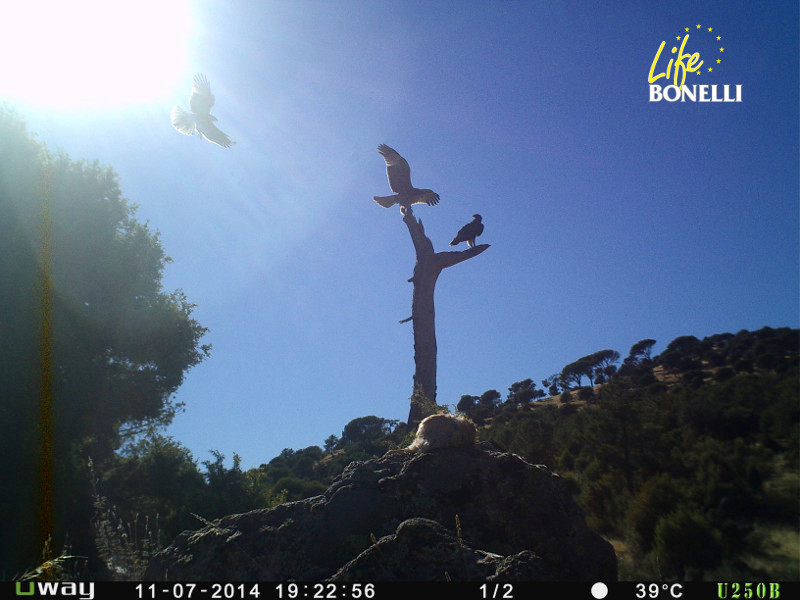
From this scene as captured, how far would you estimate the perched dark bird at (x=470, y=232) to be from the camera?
9.57 m

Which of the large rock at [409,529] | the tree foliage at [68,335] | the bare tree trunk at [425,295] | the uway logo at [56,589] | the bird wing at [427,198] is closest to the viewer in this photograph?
the uway logo at [56,589]

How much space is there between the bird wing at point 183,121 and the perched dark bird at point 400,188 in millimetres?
3688

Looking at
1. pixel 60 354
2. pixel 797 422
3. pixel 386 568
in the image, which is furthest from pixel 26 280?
pixel 797 422

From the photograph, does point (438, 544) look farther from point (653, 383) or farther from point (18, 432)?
point (653, 383)

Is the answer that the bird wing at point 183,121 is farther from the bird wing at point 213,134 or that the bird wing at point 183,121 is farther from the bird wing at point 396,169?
the bird wing at point 396,169

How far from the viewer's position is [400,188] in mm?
9719

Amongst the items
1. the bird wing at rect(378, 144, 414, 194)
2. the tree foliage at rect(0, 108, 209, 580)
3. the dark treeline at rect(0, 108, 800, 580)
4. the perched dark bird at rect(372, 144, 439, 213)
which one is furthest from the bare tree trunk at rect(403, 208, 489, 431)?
the tree foliage at rect(0, 108, 209, 580)

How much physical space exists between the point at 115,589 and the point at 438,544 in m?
1.83

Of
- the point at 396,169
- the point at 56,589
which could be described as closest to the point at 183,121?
A: the point at 396,169

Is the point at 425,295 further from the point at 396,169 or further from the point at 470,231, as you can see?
the point at 396,169

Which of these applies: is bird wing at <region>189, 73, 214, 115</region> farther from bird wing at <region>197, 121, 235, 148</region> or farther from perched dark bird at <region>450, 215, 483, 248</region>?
perched dark bird at <region>450, 215, 483, 248</region>

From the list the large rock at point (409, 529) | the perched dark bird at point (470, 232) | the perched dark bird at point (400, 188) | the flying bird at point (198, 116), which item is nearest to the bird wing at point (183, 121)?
the flying bird at point (198, 116)

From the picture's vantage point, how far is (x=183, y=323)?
484 inches

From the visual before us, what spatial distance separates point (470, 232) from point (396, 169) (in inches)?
76.7
